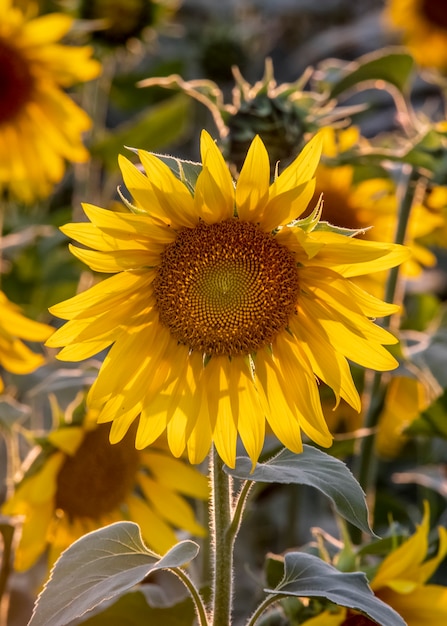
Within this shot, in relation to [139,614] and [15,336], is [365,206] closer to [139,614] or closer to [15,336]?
[15,336]

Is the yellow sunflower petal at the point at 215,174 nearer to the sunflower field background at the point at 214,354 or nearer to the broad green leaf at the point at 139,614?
the sunflower field background at the point at 214,354

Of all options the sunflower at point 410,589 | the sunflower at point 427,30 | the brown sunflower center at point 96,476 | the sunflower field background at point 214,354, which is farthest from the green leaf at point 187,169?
the sunflower at point 427,30

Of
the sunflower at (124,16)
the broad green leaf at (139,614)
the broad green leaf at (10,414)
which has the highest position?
the sunflower at (124,16)

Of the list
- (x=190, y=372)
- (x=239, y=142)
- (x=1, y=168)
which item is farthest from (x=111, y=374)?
(x=1, y=168)

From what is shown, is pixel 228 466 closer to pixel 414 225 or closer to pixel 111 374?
pixel 111 374

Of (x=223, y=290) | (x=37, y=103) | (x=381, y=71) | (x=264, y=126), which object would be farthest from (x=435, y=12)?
(x=223, y=290)

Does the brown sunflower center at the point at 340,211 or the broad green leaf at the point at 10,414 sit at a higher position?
the broad green leaf at the point at 10,414
